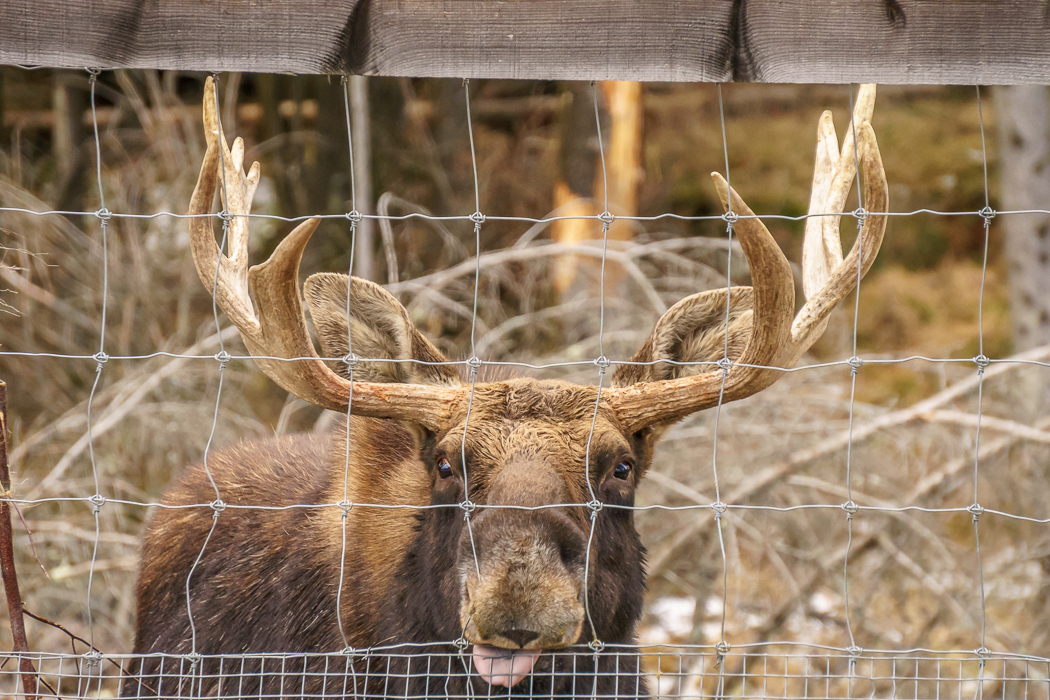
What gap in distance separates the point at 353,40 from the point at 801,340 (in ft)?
5.57

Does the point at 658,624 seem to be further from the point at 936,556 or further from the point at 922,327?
the point at 922,327

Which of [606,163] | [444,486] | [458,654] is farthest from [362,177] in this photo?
[458,654]

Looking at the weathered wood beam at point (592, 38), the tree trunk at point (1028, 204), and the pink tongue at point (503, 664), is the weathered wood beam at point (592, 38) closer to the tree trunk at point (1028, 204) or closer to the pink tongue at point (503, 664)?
the pink tongue at point (503, 664)

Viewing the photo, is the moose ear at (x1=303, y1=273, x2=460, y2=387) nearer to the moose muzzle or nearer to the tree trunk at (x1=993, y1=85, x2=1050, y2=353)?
the moose muzzle

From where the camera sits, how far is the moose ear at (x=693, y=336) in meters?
3.73

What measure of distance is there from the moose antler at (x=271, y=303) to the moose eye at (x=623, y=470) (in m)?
0.60

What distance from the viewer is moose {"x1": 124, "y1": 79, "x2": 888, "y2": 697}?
9.62 feet

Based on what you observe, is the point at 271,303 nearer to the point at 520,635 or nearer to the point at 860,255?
the point at 520,635

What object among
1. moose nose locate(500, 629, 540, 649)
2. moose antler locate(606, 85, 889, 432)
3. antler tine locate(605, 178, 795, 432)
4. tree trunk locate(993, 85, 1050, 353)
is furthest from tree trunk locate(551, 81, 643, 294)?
moose nose locate(500, 629, 540, 649)

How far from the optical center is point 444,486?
3.42 m

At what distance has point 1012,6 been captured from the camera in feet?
9.25

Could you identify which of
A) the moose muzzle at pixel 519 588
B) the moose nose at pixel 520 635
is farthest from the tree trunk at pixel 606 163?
the moose nose at pixel 520 635

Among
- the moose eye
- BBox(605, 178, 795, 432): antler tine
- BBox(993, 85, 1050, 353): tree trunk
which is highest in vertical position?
BBox(993, 85, 1050, 353): tree trunk

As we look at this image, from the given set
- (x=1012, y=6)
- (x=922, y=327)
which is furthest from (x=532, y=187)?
(x=1012, y=6)
